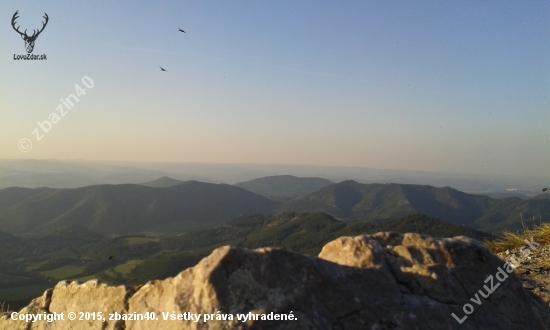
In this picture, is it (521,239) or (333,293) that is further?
(521,239)

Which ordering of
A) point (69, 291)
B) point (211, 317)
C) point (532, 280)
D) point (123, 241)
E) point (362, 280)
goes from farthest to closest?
point (123, 241), point (532, 280), point (69, 291), point (362, 280), point (211, 317)

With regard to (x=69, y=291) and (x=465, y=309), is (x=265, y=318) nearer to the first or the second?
(x=465, y=309)

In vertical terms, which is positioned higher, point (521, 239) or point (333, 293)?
point (333, 293)

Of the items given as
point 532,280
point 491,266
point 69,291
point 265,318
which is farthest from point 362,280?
point 532,280

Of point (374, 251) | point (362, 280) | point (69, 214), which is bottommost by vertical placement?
point (69, 214)

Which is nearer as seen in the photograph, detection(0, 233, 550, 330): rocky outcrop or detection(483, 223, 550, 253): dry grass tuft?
detection(0, 233, 550, 330): rocky outcrop

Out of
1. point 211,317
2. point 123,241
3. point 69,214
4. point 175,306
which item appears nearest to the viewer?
point 211,317

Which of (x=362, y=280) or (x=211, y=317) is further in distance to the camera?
(x=362, y=280)

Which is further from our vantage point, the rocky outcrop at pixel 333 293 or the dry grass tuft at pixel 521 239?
the dry grass tuft at pixel 521 239
